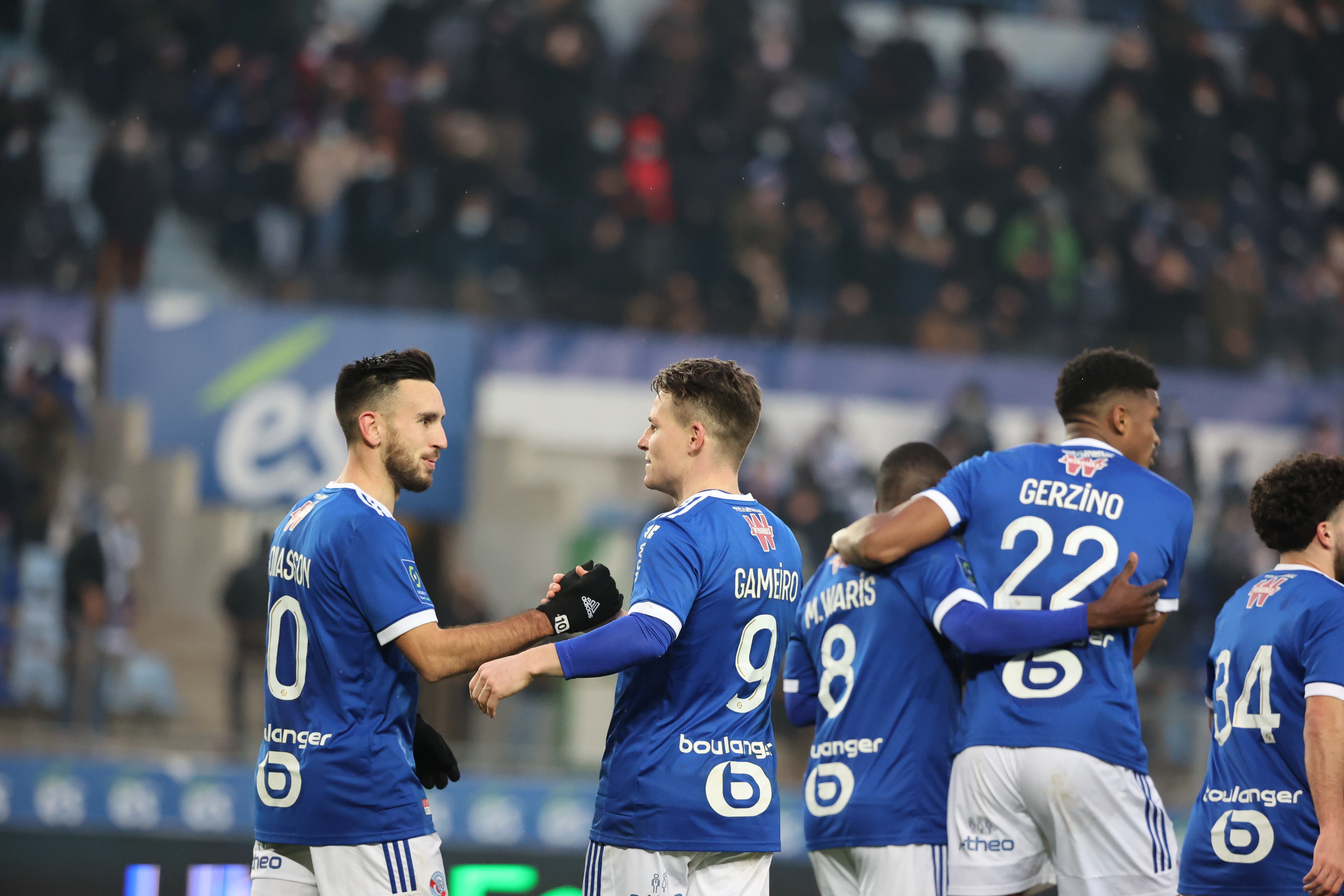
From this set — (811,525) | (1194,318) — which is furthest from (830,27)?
(811,525)

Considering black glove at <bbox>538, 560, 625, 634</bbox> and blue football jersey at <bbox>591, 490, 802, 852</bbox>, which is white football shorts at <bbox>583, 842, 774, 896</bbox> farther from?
black glove at <bbox>538, 560, 625, 634</bbox>

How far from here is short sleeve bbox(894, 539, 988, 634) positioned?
4.05 m

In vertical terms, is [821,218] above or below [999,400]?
above

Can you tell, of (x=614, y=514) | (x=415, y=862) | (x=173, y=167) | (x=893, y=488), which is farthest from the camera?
(x=173, y=167)

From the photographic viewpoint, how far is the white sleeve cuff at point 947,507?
13.6 feet

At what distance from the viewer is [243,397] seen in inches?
462

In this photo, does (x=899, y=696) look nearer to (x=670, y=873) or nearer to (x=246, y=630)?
(x=670, y=873)

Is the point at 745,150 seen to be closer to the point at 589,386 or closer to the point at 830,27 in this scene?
the point at 830,27

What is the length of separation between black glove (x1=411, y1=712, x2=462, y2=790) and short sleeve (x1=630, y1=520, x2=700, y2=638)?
2.72 ft

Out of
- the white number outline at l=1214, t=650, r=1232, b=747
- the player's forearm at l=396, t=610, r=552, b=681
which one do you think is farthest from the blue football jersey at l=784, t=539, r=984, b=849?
the player's forearm at l=396, t=610, r=552, b=681

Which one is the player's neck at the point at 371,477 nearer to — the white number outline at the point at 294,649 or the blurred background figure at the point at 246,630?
the white number outline at the point at 294,649

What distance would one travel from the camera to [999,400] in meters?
12.6

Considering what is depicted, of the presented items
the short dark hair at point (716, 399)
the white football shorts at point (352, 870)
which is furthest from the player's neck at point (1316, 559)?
the white football shorts at point (352, 870)

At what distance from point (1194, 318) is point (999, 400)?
299 cm
